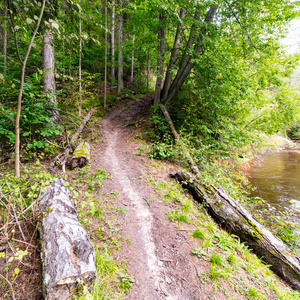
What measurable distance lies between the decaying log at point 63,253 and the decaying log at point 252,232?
3535 millimetres

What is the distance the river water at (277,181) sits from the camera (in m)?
7.32

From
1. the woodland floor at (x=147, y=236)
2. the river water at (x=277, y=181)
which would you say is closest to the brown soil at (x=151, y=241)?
the woodland floor at (x=147, y=236)

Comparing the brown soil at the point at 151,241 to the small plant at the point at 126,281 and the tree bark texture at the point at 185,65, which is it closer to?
the small plant at the point at 126,281

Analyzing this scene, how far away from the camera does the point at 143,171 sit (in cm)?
599

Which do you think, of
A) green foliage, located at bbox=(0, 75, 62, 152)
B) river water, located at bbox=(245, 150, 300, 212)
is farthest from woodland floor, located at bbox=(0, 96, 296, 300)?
river water, located at bbox=(245, 150, 300, 212)

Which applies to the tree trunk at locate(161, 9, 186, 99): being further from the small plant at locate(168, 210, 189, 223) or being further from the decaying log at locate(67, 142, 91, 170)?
the small plant at locate(168, 210, 189, 223)

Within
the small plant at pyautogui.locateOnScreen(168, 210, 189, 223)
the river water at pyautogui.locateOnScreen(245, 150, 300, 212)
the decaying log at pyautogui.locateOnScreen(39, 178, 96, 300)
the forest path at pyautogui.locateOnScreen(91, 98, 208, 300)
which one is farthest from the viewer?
the river water at pyautogui.locateOnScreen(245, 150, 300, 212)

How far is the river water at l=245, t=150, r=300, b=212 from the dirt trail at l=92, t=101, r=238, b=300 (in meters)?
4.32

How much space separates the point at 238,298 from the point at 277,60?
983cm

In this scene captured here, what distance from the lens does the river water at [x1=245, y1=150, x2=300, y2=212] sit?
732 cm

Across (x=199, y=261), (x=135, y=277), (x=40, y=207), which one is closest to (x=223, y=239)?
(x=199, y=261)

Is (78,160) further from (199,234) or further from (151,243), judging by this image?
(199,234)

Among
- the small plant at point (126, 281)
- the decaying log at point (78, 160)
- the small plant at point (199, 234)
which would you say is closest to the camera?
the small plant at point (126, 281)

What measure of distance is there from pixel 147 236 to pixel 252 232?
2.66 meters
